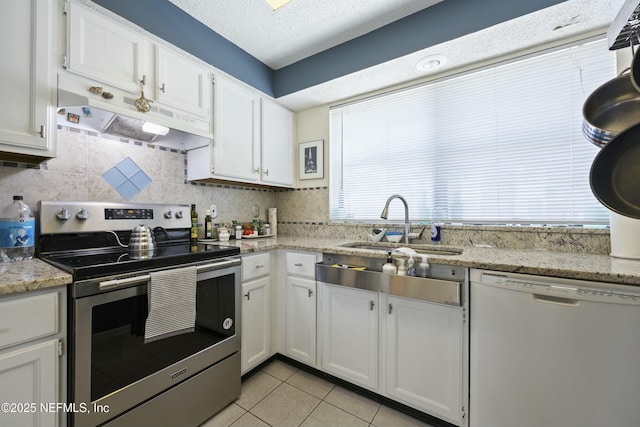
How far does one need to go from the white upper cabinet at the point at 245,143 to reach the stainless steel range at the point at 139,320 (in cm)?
55

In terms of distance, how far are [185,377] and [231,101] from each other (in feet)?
6.11

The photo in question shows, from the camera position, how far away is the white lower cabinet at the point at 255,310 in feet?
5.72

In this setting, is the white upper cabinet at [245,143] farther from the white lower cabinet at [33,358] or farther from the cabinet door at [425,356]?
the cabinet door at [425,356]

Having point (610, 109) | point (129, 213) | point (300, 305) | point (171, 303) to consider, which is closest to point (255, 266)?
point (300, 305)

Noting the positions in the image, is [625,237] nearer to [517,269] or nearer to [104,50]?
[517,269]

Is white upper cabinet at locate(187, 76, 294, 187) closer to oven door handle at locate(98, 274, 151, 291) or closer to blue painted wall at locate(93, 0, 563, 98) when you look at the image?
blue painted wall at locate(93, 0, 563, 98)

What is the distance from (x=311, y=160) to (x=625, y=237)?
7.20 ft

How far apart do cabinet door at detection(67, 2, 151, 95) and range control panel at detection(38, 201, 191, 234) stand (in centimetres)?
71

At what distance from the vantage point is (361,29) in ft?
6.35

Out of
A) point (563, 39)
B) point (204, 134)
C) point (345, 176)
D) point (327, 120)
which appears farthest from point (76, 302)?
point (563, 39)

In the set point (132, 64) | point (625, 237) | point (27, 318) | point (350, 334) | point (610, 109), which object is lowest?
point (350, 334)

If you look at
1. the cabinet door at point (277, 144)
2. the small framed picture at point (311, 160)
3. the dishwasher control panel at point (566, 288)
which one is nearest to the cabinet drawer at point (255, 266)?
the cabinet door at point (277, 144)

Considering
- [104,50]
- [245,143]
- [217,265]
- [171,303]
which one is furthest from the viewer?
[245,143]

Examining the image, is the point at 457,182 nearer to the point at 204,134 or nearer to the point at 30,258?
the point at 204,134
